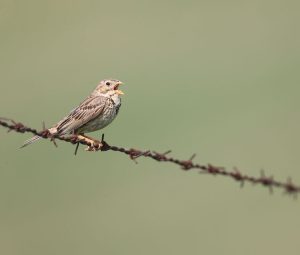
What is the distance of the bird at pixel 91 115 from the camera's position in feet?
38.1

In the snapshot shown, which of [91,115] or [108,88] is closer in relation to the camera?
[91,115]

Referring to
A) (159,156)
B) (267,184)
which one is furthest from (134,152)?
(267,184)

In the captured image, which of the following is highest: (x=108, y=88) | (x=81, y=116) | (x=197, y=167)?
(x=108, y=88)

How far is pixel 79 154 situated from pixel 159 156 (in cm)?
2904

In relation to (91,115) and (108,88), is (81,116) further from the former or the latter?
→ (108,88)

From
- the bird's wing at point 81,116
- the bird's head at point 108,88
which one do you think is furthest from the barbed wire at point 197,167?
the bird's head at point 108,88

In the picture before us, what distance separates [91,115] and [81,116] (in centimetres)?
14

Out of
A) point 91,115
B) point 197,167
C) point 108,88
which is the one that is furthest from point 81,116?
point 197,167

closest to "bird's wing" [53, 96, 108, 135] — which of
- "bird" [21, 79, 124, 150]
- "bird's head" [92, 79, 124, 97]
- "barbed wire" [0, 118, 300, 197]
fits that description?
"bird" [21, 79, 124, 150]

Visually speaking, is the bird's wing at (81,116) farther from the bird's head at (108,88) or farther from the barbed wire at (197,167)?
the barbed wire at (197,167)

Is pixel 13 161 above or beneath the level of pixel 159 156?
above

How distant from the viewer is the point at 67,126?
11609 mm

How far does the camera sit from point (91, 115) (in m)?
11.6

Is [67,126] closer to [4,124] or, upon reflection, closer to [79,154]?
[4,124]
